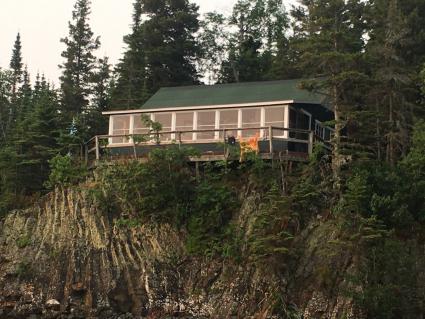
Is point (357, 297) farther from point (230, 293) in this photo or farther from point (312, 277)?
point (230, 293)

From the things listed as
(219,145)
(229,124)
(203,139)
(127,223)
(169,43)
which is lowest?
A: (127,223)

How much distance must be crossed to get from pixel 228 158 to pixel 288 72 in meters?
21.8

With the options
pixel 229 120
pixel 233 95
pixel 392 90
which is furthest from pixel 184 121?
pixel 392 90

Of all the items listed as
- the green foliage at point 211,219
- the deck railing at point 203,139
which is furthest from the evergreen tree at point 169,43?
the green foliage at point 211,219

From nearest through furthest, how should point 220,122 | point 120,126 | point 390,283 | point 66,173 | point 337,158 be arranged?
1. point 390,283
2. point 337,158
3. point 66,173
4. point 220,122
5. point 120,126

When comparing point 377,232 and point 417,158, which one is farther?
point 417,158

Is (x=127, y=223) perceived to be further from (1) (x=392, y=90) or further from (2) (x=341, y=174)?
(1) (x=392, y=90)

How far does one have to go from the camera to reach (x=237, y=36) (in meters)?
56.2

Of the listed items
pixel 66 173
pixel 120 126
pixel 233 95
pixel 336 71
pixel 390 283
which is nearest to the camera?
pixel 390 283

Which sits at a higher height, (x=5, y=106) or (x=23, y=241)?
(x=5, y=106)

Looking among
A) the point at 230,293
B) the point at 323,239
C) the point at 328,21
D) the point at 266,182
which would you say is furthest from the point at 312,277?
the point at 328,21

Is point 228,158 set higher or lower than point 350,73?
lower

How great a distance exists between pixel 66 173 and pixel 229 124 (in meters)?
7.52

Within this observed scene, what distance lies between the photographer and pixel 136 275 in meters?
23.3
